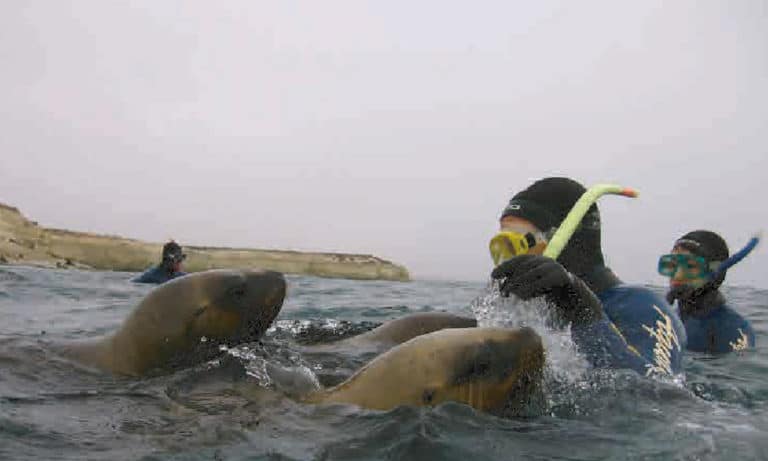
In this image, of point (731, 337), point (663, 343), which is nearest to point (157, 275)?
point (731, 337)

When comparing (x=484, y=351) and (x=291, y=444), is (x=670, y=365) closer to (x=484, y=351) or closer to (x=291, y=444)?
(x=484, y=351)

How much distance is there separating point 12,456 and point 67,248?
46.4 m

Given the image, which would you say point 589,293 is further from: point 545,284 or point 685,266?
point 685,266

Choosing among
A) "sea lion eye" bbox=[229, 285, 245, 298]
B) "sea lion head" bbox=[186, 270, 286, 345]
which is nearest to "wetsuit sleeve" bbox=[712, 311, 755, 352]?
"sea lion head" bbox=[186, 270, 286, 345]

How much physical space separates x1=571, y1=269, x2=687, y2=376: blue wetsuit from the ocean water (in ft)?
0.30

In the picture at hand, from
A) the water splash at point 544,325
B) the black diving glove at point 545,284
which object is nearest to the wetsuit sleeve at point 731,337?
the water splash at point 544,325

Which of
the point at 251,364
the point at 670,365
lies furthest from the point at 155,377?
the point at 670,365

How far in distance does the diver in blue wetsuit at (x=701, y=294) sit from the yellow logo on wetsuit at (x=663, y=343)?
361 cm

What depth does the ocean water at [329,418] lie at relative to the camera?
3279 mm

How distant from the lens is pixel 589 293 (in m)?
4.06

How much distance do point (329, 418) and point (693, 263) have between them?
5.73m

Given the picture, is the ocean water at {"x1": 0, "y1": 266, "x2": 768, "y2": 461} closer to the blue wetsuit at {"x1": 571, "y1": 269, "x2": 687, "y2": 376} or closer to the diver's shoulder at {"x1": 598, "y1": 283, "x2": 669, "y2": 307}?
the blue wetsuit at {"x1": 571, "y1": 269, "x2": 687, "y2": 376}

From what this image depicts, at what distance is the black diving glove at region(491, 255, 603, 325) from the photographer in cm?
369

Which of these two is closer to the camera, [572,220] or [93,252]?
[572,220]
